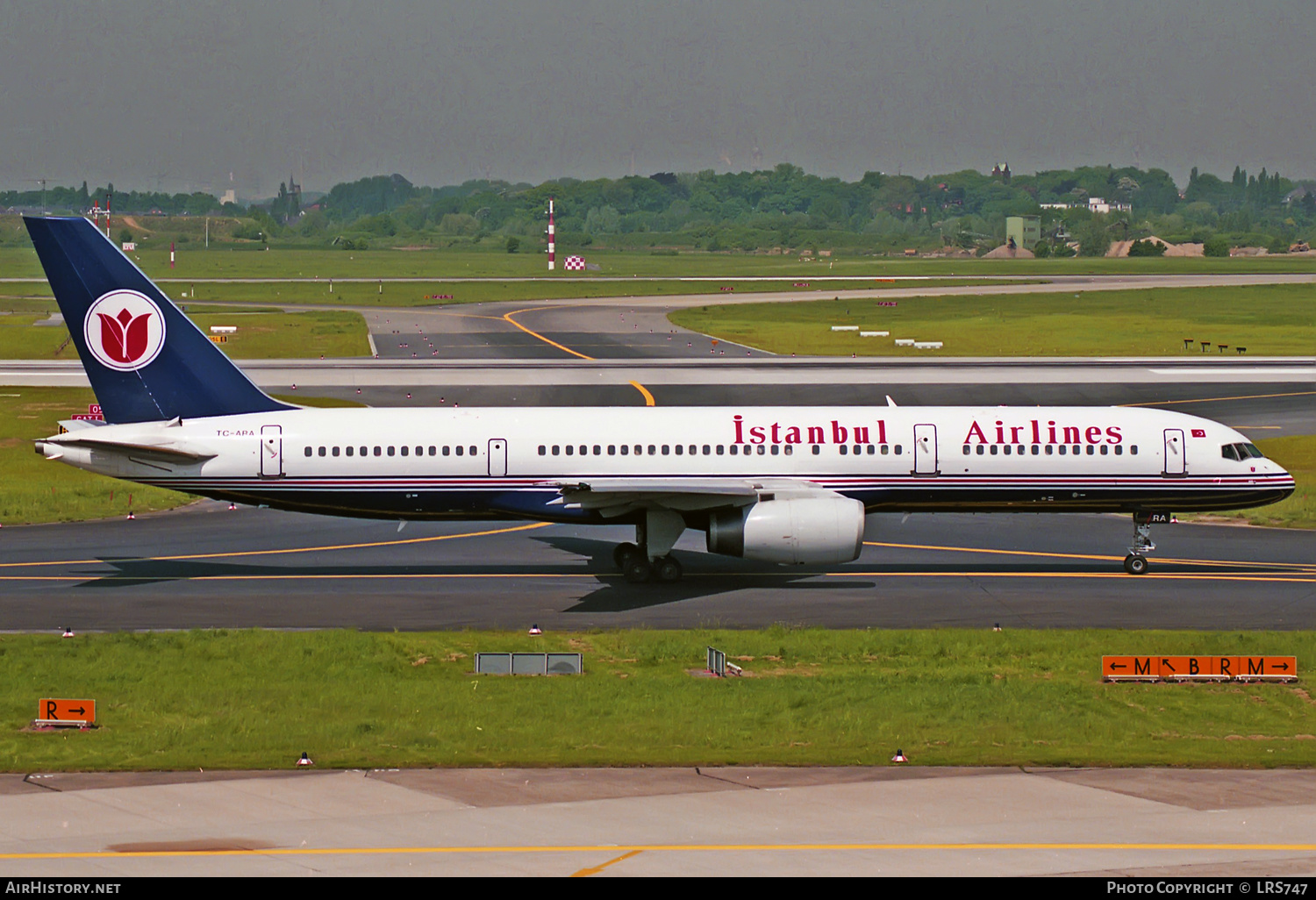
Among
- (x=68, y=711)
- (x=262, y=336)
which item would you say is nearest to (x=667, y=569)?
(x=68, y=711)

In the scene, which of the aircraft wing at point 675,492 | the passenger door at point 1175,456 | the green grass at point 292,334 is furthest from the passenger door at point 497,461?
the green grass at point 292,334

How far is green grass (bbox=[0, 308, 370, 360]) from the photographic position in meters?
104

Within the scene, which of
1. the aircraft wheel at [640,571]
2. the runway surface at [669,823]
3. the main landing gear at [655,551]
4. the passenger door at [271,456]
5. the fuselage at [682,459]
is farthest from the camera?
the aircraft wheel at [640,571]

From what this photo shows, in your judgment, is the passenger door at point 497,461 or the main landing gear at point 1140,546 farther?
the main landing gear at point 1140,546

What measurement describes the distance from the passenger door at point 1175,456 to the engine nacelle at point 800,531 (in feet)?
30.3

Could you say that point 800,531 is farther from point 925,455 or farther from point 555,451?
point 555,451

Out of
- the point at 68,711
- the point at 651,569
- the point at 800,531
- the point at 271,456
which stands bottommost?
the point at 651,569

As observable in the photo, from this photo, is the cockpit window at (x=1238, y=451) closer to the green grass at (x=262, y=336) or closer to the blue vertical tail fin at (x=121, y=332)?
the blue vertical tail fin at (x=121, y=332)

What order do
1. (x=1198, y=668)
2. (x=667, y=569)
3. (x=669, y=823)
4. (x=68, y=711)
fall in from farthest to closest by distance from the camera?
(x=667, y=569) < (x=1198, y=668) < (x=68, y=711) < (x=669, y=823)

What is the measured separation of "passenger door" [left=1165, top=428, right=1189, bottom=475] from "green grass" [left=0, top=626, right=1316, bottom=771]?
26.6ft

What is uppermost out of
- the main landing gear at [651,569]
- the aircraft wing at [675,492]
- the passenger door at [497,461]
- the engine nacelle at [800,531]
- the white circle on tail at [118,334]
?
the white circle on tail at [118,334]

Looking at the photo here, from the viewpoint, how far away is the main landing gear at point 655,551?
39.5m

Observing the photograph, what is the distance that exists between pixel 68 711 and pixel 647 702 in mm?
10128

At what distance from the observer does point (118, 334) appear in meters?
39.6
